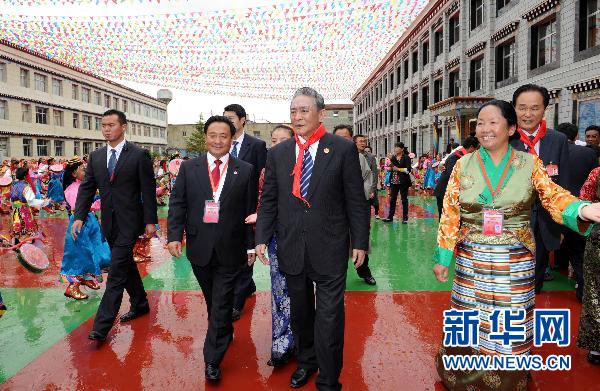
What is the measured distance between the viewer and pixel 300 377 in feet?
9.81

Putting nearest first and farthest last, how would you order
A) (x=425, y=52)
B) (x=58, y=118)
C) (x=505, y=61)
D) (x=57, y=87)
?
(x=505, y=61), (x=425, y=52), (x=57, y=87), (x=58, y=118)

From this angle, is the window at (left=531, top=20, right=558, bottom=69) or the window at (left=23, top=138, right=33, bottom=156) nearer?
the window at (left=531, top=20, right=558, bottom=69)

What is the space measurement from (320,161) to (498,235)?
116 centimetres

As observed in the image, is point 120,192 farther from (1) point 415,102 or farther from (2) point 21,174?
(1) point 415,102

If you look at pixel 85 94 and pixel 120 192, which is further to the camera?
pixel 85 94

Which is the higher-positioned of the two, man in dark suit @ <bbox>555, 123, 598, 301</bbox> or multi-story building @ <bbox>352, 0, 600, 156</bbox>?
multi-story building @ <bbox>352, 0, 600, 156</bbox>

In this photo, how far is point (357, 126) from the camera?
52438mm

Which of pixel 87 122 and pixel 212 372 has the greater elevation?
pixel 87 122

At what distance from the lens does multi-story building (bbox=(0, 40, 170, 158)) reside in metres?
27.7

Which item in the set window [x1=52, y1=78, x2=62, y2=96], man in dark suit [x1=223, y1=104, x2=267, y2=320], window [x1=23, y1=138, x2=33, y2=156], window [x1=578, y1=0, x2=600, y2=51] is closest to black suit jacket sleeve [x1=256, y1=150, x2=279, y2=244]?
man in dark suit [x1=223, y1=104, x2=267, y2=320]

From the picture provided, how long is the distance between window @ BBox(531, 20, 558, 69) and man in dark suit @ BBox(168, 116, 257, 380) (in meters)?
12.5

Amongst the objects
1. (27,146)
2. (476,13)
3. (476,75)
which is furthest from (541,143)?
(27,146)

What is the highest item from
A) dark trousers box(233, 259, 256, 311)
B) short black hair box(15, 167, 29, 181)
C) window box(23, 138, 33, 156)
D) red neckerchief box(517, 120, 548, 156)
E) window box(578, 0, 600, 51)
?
window box(578, 0, 600, 51)

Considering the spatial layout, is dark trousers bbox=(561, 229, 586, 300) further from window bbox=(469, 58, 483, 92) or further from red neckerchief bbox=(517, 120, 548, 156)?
window bbox=(469, 58, 483, 92)
